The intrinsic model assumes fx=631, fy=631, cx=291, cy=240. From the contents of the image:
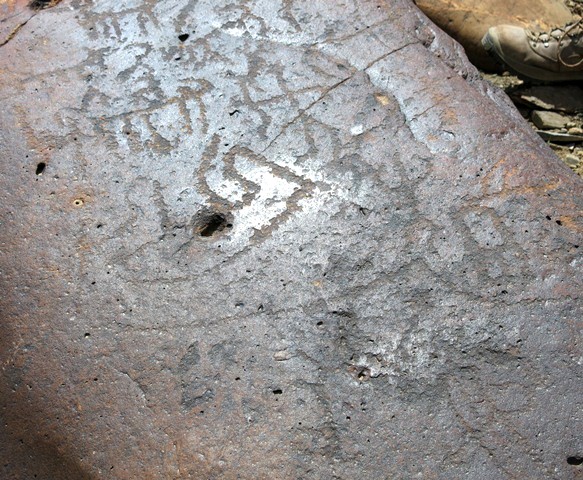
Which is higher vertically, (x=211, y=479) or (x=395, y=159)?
(x=395, y=159)

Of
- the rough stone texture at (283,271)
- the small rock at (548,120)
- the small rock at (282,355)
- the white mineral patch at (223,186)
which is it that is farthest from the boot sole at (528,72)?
the small rock at (282,355)

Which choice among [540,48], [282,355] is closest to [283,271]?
[282,355]

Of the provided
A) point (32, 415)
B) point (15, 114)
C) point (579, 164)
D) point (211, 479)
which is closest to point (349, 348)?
point (211, 479)

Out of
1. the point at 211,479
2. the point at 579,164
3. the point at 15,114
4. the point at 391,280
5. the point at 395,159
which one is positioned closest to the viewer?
the point at 211,479

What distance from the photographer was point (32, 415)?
1069 mm

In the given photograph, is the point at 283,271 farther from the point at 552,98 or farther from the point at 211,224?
the point at 552,98

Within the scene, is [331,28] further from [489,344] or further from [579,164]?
[579,164]

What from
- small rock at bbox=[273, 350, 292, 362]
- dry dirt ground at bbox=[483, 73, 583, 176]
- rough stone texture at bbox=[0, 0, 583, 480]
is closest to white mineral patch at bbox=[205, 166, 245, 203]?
rough stone texture at bbox=[0, 0, 583, 480]

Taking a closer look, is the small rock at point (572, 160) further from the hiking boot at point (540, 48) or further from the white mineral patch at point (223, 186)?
the white mineral patch at point (223, 186)

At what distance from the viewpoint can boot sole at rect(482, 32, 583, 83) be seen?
2096 mm

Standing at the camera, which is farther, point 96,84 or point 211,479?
point 96,84

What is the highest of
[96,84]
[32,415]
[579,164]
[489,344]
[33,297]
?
[96,84]

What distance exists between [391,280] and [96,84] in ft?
2.55

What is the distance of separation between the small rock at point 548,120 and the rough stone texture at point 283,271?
727mm
